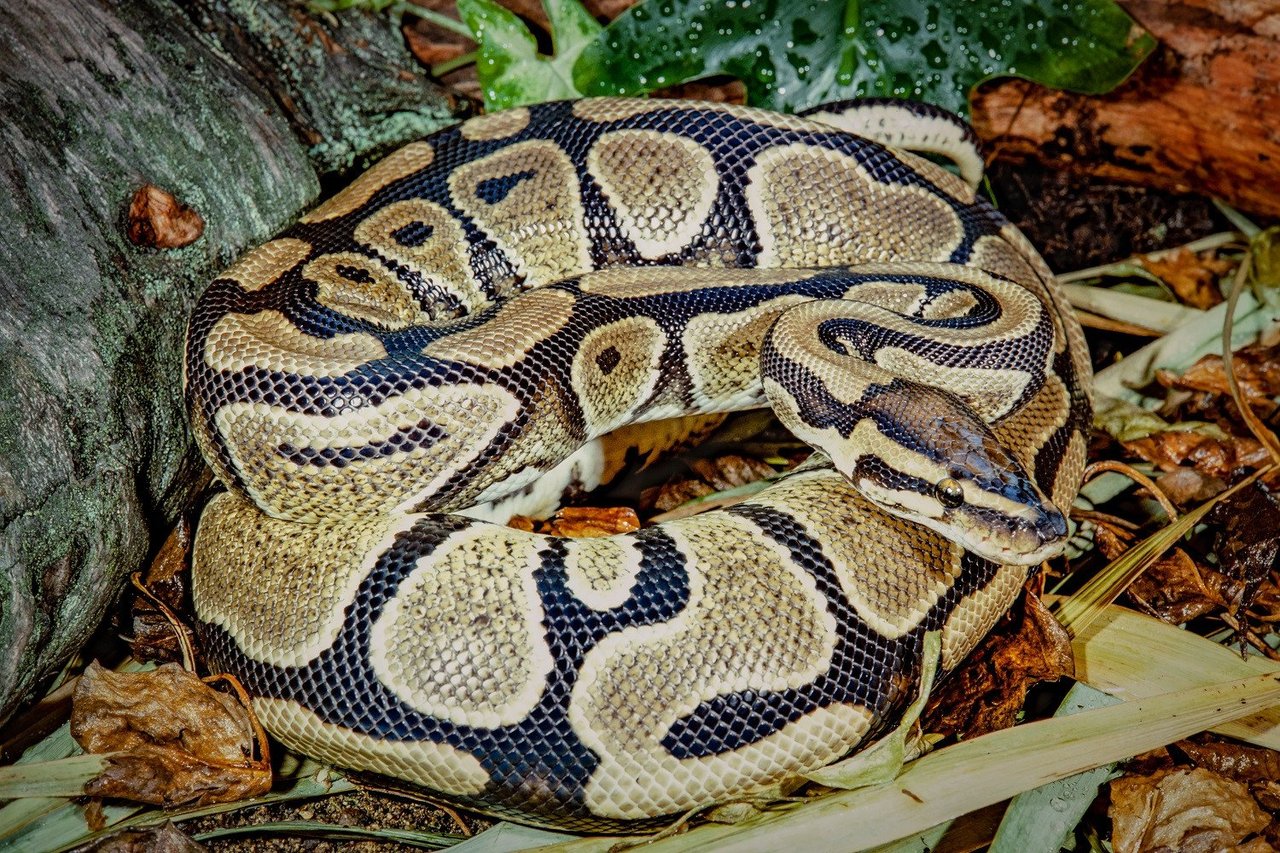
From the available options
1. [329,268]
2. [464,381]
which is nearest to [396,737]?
[464,381]

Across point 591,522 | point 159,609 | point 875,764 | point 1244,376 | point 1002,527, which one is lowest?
point 1244,376

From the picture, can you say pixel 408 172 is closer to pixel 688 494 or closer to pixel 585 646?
pixel 688 494

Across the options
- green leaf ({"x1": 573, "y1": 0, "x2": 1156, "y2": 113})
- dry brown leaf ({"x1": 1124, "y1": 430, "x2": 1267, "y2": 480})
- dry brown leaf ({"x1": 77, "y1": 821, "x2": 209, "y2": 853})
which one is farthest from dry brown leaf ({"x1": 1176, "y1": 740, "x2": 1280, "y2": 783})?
dry brown leaf ({"x1": 77, "y1": 821, "x2": 209, "y2": 853})

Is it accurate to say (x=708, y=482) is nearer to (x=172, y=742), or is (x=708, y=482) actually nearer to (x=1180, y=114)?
(x=172, y=742)

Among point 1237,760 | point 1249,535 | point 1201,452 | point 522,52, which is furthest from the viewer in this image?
point 522,52

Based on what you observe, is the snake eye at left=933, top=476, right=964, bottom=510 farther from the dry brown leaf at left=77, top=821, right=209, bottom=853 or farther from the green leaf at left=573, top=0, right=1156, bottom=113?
the dry brown leaf at left=77, top=821, right=209, bottom=853

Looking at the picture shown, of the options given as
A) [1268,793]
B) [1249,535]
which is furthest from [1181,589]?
[1268,793]

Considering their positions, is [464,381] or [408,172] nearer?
[464,381]

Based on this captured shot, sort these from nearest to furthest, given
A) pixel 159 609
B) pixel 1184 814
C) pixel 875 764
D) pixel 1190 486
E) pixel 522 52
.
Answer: pixel 875 764, pixel 1184 814, pixel 159 609, pixel 1190 486, pixel 522 52
